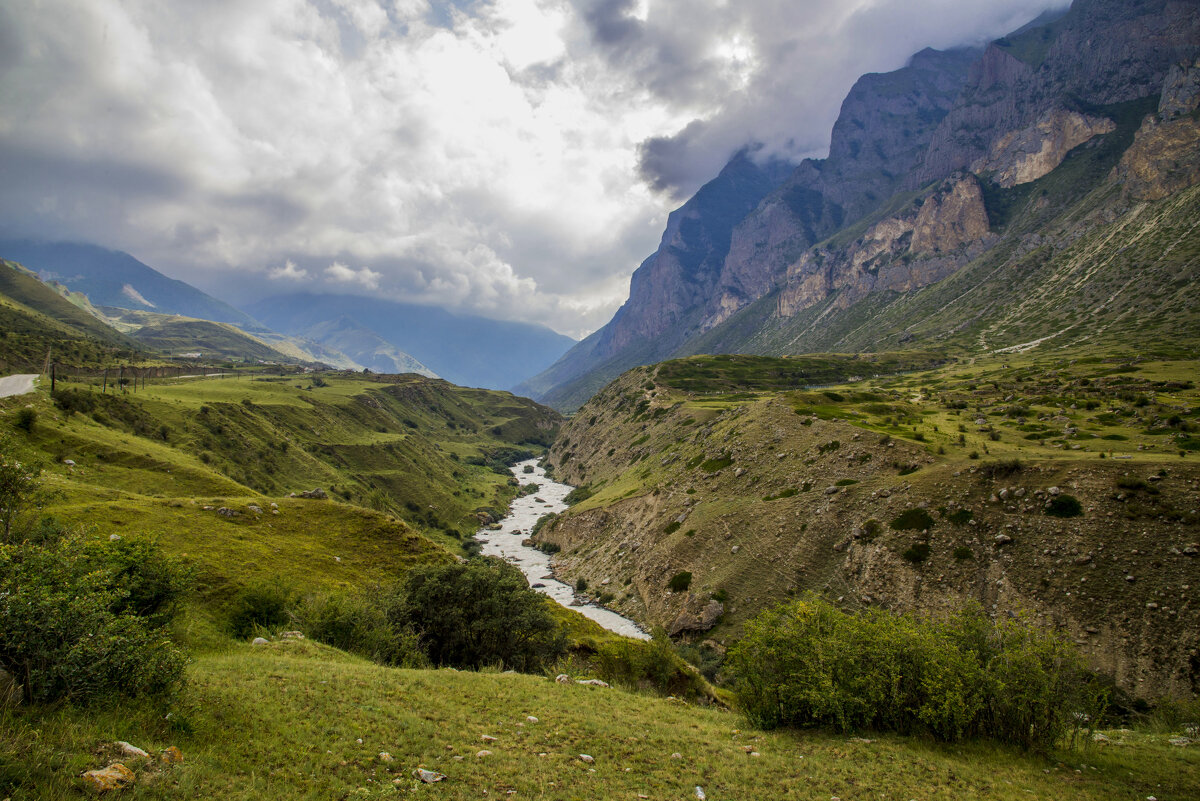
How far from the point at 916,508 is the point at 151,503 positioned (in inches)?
2886

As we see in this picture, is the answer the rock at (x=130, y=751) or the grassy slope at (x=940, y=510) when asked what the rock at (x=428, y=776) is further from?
the grassy slope at (x=940, y=510)

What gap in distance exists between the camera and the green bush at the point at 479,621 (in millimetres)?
36062

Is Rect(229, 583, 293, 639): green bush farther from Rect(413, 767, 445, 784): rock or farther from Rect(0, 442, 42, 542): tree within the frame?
Rect(413, 767, 445, 784): rock

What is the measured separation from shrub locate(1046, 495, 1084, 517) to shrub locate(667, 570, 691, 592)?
123 ft

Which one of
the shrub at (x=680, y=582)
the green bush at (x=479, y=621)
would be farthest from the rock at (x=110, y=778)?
the shrub at (x=680, y=582)

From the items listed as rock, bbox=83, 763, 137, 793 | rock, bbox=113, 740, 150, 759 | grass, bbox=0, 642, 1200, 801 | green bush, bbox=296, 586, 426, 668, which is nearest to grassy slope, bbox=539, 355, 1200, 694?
grass, bbox=0, 642, 1200, 801

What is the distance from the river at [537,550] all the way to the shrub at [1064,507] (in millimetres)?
42379

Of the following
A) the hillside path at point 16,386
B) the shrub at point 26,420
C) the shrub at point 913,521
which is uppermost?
the shrub at point 913,521

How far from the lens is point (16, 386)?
7094 centimetres

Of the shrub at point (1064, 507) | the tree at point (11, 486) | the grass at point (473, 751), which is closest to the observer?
the grass at point (473, 751)

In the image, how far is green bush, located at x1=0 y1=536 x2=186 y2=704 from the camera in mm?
11625

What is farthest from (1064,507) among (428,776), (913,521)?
(428,776)

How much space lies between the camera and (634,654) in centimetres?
3975

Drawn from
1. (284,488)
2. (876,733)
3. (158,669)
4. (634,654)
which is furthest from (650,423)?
(158,669)
